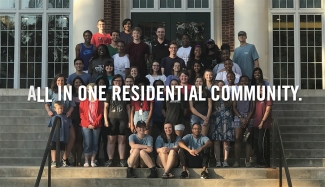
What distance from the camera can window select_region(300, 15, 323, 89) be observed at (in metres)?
18.6

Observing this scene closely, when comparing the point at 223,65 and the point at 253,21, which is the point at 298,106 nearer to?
the point at 223,65

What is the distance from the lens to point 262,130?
12.6 metres

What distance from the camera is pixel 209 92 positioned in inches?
494

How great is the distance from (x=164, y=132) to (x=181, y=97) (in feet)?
2.31

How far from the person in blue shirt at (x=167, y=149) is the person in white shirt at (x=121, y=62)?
2.01 m

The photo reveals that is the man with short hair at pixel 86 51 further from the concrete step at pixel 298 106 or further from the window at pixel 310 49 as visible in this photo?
the window at pixel 310 49

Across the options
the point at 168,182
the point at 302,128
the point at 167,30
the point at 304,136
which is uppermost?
the point at 167,30

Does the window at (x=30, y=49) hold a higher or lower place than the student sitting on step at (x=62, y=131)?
higher

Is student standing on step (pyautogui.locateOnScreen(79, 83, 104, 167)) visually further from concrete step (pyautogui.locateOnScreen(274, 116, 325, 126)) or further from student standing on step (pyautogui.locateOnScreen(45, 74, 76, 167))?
concrete step (pyautogui.locateOnScreen(274, 116, 325, 126))

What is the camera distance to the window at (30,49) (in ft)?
62.0

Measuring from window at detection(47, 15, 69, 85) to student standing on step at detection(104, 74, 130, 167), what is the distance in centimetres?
658

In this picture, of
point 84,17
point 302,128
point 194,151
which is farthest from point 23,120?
point 302,128

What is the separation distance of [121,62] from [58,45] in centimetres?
572

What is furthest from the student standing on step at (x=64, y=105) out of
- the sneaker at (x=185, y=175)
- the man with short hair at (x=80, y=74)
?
the sneaker at (x=185, y=175)
